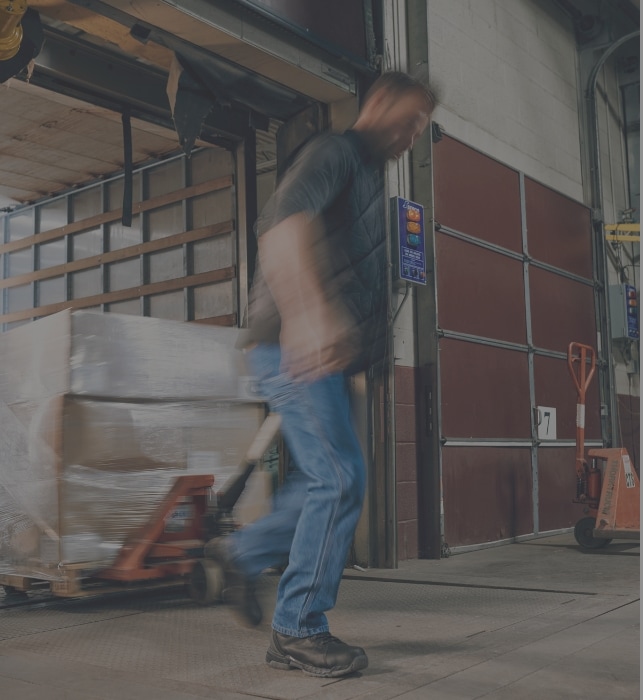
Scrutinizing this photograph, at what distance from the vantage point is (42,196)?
369 inches

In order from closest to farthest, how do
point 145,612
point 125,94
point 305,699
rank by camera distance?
point 305,699 → point 145,612 → point 125,94

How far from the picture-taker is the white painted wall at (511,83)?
7301mm

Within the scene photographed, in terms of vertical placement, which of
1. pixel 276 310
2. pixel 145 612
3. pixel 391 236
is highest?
pixel 391 236

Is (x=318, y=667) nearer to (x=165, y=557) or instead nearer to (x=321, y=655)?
(x=321, y=655)

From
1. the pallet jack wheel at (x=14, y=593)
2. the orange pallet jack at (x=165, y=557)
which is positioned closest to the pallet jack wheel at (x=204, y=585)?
the orange pallet jack at (x=165, y=557)

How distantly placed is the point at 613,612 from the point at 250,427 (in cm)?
224

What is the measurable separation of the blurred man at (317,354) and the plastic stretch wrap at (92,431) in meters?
1.49

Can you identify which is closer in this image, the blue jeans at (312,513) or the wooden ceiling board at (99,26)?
the blue jeans at (312,513)

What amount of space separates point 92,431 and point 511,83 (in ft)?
18.5

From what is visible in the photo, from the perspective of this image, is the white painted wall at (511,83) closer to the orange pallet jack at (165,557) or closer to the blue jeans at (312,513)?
the orange pallet jack at (165,557)

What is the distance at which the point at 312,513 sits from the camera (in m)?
2.86

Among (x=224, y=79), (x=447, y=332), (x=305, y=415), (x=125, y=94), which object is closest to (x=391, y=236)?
(x=447, y=332)

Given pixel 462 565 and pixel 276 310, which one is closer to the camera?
pixel 276 310

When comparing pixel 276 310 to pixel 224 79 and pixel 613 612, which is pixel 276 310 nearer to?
pixel 613 612
